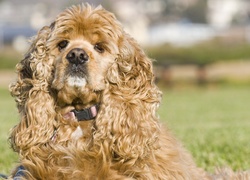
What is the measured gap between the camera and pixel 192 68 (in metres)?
39.5

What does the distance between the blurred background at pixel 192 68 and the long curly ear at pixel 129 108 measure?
66 cm

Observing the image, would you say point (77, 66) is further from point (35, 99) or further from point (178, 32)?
point (178, 32)

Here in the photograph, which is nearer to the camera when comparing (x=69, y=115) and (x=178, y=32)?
→ (x=69, y=115)

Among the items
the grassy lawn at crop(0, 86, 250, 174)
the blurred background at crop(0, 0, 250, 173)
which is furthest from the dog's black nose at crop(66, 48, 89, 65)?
the grassy lawn at crop(0, 86, 250, 174)

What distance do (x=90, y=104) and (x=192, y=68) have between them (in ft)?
112

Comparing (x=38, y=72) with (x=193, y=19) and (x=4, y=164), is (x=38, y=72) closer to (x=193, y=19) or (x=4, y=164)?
(x=4, y=164)

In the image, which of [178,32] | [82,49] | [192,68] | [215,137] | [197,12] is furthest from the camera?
[197,12]

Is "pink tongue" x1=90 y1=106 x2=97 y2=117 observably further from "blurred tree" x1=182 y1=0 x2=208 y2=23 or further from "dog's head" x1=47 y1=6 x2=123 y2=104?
"blurred tree" x1=182 y1=0 x2=208 y2=23

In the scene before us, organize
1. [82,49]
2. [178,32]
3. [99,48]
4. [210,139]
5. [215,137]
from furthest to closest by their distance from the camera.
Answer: [178,32], [215,137], [210,139], [99,48], [82,49]

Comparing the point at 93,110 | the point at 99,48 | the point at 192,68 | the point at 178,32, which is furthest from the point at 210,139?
the point at 178,32

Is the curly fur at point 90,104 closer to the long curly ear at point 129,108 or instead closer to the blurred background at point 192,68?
the long curly ear at point 129,108

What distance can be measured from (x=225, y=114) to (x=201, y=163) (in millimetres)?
10835

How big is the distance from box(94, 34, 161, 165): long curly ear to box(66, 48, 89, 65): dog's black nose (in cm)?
26

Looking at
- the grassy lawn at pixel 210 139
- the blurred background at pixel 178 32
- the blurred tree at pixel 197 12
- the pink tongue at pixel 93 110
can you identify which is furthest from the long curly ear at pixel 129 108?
the blurred tree at pixel 197 12
